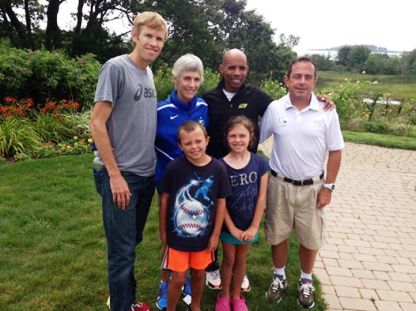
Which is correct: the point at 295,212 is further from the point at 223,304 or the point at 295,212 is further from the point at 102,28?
the point at 102,28

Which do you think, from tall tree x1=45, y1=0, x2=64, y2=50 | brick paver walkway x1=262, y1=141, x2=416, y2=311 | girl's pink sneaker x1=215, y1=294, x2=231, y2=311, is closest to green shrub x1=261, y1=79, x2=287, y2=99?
brick paver walkway x1=262, y1=141, x2=416, y2=311

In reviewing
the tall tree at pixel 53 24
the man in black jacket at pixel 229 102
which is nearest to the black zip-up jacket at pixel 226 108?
the man in black jacket at pixel 229 102

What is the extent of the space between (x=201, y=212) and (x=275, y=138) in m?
0.87

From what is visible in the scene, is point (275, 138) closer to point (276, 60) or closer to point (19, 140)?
point (19, 140)

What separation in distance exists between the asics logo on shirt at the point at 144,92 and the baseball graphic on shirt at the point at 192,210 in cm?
60

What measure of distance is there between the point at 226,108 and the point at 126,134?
3.06 ft

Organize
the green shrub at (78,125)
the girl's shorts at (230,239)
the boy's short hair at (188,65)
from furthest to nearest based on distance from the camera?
the green shrub at (78,125) < the girl's shorts at (230,239) < the boy's short hair at (188,65)

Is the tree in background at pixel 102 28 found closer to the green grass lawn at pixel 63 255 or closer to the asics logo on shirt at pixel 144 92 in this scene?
the green grass lawn at pixel 63 255

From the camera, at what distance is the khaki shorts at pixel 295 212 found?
2992mm

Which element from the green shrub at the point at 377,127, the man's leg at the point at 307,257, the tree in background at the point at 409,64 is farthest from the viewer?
the tree in background at the point at 409,64

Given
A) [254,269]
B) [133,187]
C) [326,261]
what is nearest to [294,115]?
[133,187]

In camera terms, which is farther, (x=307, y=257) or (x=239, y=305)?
(x=307, y=257)

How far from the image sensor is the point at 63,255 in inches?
148

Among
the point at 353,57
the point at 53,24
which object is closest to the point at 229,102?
the point at 53,24
